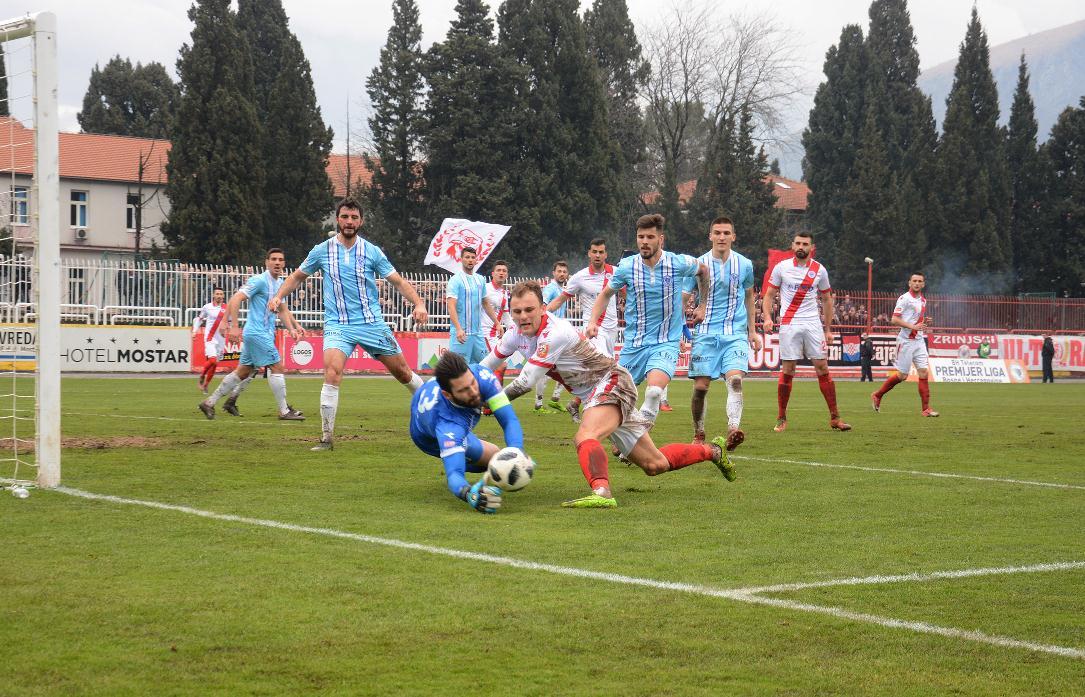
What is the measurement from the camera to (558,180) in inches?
2149

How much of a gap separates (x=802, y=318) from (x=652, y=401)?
18.1 ft

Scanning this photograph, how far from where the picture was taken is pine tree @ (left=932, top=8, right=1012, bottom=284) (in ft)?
196

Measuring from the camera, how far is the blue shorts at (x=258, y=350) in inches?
609

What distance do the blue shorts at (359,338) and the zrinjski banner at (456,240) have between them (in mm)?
21318

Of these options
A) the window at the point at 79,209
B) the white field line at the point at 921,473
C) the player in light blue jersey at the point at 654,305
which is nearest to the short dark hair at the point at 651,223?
the player in light blue jersey at the point at 654,305

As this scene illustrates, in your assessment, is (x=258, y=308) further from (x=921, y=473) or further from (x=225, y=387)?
(x=921, y=473)

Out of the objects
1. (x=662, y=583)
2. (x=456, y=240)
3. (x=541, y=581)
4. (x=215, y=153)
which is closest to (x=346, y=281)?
(x=541, y=581)

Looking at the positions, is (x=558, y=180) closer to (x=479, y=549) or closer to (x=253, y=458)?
(x=253, y=458)

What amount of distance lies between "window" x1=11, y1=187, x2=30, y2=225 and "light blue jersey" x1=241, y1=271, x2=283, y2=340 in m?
6.69

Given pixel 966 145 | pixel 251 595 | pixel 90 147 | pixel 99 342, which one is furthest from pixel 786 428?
pixel 90 147

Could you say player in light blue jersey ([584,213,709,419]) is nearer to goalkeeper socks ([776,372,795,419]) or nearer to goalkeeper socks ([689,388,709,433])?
goalkeeper socks ([689,388,709,433])

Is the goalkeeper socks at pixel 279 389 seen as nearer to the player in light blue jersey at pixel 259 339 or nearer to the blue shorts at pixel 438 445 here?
the player in light blue jersey at pixel 259 339

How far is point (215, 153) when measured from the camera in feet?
165

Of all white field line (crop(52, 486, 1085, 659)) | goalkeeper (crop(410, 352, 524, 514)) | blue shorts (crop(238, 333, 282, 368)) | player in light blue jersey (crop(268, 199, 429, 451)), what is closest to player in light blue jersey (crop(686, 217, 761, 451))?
player in light blue jersey (crop(268, 199, 429, 451))
